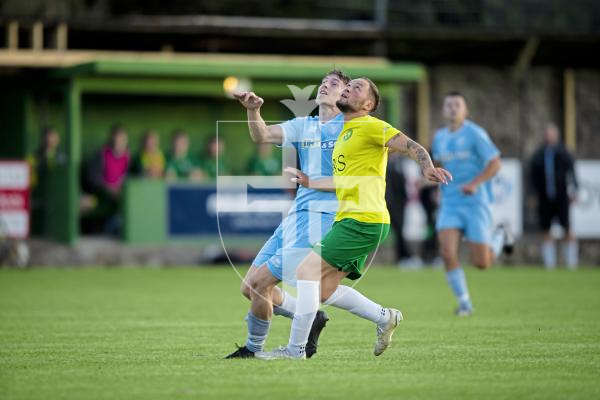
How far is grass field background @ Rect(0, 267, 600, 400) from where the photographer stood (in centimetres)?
826

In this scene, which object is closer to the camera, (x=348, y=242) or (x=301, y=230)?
(x=348, y=242)

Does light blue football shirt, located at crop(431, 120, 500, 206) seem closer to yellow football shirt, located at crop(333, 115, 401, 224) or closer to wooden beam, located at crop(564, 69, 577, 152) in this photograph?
yellow football shirt, located at crop(333, 115, 401, 224)

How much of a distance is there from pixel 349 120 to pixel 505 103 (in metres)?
20.9

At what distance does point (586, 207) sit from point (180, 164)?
29.7 ft

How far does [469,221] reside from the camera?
50.3ft

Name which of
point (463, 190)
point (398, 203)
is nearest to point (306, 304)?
point (463, 190)

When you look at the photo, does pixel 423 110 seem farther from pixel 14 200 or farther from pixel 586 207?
pixel 14 200

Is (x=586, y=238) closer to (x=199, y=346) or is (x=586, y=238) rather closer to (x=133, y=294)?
(x=133, y=294)

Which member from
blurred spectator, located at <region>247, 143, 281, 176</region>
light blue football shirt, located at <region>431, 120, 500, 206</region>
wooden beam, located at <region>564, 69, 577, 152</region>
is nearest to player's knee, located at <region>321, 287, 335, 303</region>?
light blue football shirt, located at <region>431, 120, 500, 206</region>

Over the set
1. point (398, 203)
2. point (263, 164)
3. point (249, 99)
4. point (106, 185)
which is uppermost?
point (249, 99)

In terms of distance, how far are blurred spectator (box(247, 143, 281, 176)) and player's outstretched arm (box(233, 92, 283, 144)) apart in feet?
53.3

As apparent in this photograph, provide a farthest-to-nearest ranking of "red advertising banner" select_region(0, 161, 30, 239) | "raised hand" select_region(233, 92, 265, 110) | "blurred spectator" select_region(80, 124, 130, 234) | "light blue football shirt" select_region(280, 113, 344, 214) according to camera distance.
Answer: "blurred spectator" select_region(80, 124, 130, 234) < "red advertising banner" select_region(0, 161, 30, 239) < "light blue football shirt" select_region(280, 113, 344, 214) < "raised hand" select_region(233, 92, 265, 110)

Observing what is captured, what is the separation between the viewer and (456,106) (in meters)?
15.5

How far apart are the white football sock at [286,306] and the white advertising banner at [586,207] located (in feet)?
61.9
